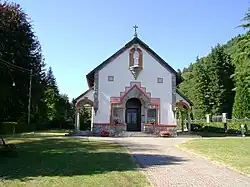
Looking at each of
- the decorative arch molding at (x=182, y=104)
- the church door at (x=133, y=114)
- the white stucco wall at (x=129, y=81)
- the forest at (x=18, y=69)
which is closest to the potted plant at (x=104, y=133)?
the white stucco wall at (x=129, y=81)

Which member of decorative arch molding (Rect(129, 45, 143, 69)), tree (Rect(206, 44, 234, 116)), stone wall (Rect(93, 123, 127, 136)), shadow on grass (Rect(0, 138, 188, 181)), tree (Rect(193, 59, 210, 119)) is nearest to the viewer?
shadow on grass (Rect(0, 138, 188, 181))

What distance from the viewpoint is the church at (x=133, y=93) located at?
35031 millimetres

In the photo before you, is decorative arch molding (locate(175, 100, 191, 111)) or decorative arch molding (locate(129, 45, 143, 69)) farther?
decorative arch molding (locate(175, 100, 191, 111))

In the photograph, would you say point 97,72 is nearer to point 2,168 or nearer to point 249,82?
point 249,82

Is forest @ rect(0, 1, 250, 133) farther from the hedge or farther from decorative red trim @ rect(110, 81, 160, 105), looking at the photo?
decorative red trim @ rect(110, 81, 160, 105)

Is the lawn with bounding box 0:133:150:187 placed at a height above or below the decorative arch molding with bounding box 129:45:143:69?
below

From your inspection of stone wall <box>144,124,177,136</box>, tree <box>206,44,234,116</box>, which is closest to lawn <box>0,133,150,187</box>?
stone wall <box>144,124,177,136</box>

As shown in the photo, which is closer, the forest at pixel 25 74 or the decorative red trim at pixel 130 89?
the forest at pixel 25 74

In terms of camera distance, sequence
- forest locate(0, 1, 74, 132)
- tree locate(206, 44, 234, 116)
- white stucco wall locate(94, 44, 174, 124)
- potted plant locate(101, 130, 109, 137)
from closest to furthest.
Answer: potted plant locate(101, 130, 109, 137) < white stucco wall locate(94, 44, 174, 124) < forest locate(0, 1, 74, 132) < tree locate(206, 44, 234, 116)

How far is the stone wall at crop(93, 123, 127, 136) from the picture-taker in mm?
34312

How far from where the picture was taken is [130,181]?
1042 cm

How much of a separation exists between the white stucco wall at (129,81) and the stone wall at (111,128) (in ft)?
1.88

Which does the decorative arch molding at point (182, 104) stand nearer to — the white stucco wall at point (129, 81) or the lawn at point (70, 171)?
the white stucco wall at point (129, 81)

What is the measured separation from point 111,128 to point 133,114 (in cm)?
311
